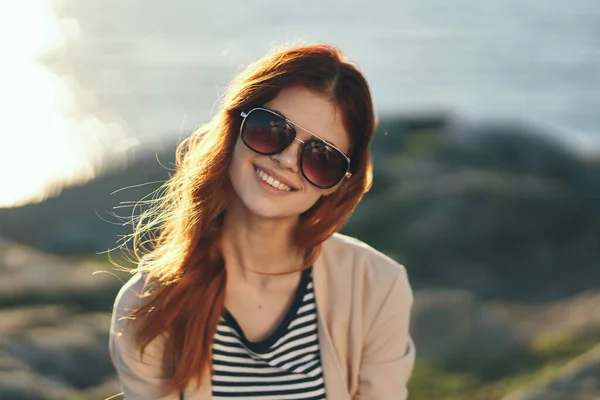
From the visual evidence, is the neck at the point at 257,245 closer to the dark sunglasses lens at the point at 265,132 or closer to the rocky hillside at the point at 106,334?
the dark sunglasses lens at the point at 265,132

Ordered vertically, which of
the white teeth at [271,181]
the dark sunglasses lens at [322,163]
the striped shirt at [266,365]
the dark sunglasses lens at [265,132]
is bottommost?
the striped shirt at [266,365]

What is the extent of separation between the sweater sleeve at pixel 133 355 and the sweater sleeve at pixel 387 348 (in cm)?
73

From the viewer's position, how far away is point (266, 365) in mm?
3400

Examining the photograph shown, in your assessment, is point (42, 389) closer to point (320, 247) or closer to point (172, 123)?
point (320, 247)

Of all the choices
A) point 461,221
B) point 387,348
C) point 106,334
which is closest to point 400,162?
point 461,221

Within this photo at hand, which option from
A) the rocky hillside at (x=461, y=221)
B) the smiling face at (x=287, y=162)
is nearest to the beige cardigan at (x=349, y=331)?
the smiling face at (x=287, y=162)

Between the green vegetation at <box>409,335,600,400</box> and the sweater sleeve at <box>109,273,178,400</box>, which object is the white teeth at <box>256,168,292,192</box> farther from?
the green vegetation at <box>409,335,600,400</box>

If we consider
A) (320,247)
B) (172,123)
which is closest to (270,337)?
(320,247)

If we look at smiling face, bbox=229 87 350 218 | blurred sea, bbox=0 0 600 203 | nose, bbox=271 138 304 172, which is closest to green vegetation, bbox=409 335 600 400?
smiling face, bbox=229 87 350 218

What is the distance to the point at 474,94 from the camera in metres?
14.1

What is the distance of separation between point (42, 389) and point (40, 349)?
1.83ft

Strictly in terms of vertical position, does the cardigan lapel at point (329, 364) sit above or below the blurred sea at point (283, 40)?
above

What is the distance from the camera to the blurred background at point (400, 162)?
5953mm

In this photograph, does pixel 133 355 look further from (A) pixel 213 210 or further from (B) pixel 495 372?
(B) pixel 495 372
